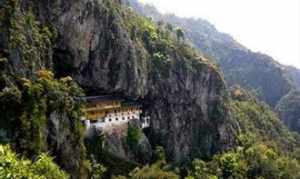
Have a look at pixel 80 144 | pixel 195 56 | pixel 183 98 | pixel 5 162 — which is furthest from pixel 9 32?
pixel 195 56

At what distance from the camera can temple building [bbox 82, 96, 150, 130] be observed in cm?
6134

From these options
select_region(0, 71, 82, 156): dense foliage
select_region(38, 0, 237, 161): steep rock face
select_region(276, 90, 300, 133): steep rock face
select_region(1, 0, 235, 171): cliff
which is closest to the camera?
A: select_region(0, 71, 82, 156): dense foliage

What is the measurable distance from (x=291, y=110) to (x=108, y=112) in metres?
114

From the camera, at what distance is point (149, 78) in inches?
2906

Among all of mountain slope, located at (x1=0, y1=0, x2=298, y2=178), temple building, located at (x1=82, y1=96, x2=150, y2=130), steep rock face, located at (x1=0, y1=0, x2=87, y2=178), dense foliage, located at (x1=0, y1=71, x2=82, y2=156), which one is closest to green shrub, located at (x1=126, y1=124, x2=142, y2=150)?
mountain slope, located at (x1=0, y1=0, x2=298, y2=178)

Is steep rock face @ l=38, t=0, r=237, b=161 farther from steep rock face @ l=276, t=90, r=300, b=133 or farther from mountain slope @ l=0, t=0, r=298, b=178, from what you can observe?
steep rock face @ l=276, t=90, r=300, b=133

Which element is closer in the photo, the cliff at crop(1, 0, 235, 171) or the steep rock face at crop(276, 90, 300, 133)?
the cliff at crop(1, 0, 235, 171)

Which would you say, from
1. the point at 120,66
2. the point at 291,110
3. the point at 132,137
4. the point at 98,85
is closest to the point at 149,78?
the point at 120,66

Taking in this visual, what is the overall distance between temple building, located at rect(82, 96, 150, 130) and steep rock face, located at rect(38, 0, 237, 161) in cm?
141

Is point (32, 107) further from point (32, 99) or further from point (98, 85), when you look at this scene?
point (98, 85)

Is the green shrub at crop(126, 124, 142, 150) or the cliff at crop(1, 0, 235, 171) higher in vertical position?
the cliff at crop(1, 0, 235, 171)

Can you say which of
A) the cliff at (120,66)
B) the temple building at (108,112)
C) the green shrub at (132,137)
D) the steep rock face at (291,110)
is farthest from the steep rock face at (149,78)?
the steep rock face at (291,110)

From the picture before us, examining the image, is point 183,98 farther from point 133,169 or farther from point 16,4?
point 16,4

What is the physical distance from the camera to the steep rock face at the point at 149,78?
196ft
